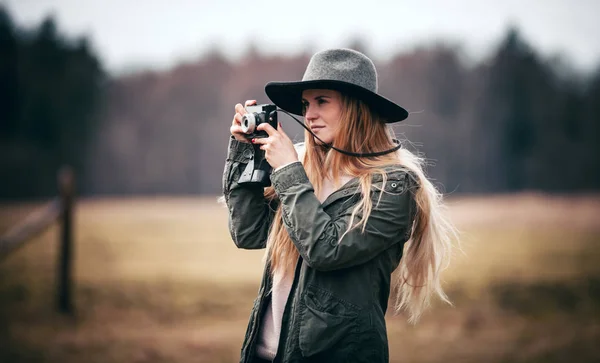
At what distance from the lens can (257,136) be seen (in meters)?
2.54

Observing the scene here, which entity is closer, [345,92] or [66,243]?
[345,92]

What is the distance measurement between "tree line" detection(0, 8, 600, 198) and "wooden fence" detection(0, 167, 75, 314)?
96.4ft

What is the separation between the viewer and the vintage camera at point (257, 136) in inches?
98.7

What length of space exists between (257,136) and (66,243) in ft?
21.6

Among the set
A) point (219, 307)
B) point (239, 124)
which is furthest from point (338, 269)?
point (219, 307)

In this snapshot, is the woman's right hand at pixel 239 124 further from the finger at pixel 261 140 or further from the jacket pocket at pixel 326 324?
the jacket pocket at pixel 326 324

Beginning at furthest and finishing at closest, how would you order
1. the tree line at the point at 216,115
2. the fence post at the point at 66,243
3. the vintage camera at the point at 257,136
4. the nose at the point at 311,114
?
the tree line at the point at 216,115 < the fence post at the point at 66,243 < the nose at the point at 311,114 < the vintage camera at the point at 257,136

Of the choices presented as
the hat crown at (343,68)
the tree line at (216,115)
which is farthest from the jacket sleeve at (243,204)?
the tree line at (216,115)

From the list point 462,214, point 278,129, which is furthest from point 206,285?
point 462,214

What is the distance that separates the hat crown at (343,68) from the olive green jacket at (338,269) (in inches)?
16.9

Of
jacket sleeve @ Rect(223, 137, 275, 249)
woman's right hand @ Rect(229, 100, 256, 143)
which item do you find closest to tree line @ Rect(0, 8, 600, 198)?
jacket sleeve @ Rect(223, 137, 275, 249)

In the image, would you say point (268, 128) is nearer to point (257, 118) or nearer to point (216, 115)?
point (257, 118)

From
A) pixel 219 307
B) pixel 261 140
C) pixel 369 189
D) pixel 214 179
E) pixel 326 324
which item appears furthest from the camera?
pixel 214 179

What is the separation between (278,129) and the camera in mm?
2525
